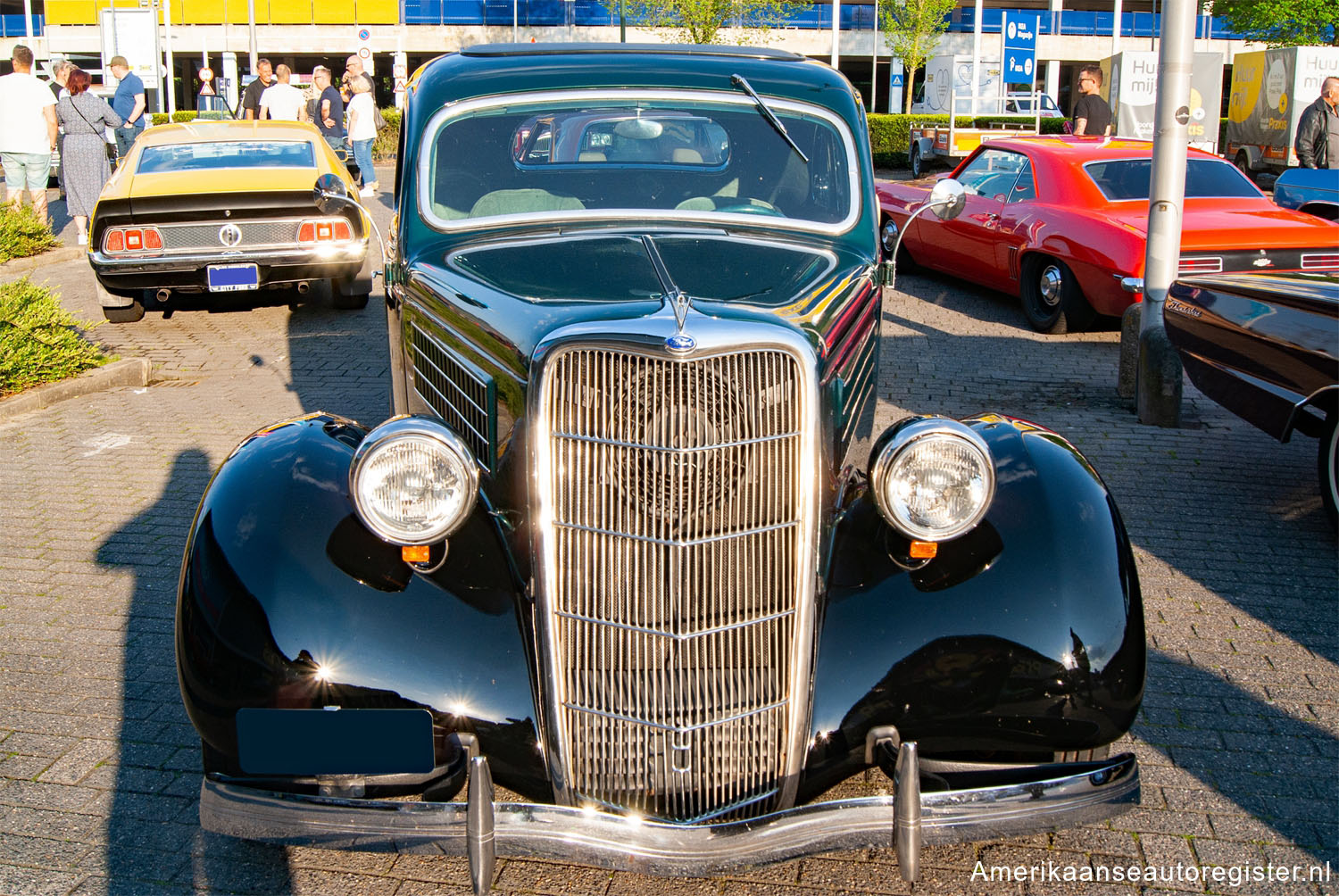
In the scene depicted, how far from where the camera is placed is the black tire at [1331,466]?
5.30m

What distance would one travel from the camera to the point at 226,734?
2723mm

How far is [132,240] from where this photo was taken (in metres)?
9.33

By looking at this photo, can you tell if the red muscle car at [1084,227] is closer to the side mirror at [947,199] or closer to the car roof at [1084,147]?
the car roof at [1084,147]

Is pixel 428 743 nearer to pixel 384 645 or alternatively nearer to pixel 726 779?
pixel 384 645

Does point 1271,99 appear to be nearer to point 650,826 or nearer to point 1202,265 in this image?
point 1202,265

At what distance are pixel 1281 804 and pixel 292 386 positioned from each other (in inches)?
260

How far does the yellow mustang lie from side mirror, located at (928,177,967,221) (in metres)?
6.05

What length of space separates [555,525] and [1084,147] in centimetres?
888

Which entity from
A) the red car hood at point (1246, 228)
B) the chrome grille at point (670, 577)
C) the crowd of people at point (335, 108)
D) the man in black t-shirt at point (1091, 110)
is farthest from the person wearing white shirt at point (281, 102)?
the chrome grille at point (670, 577)

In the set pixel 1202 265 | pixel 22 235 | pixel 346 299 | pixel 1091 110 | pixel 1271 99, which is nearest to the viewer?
pixel 1202 265

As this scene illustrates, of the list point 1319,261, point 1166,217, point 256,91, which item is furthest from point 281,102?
point 1319,261

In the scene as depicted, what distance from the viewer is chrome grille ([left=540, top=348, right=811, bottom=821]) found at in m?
2.68

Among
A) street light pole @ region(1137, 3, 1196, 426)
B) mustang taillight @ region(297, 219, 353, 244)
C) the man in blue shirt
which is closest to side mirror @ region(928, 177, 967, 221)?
street light pole @ region(1137, 3, 1196, 426)

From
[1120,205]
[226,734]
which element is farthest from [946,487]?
[1120,205]
